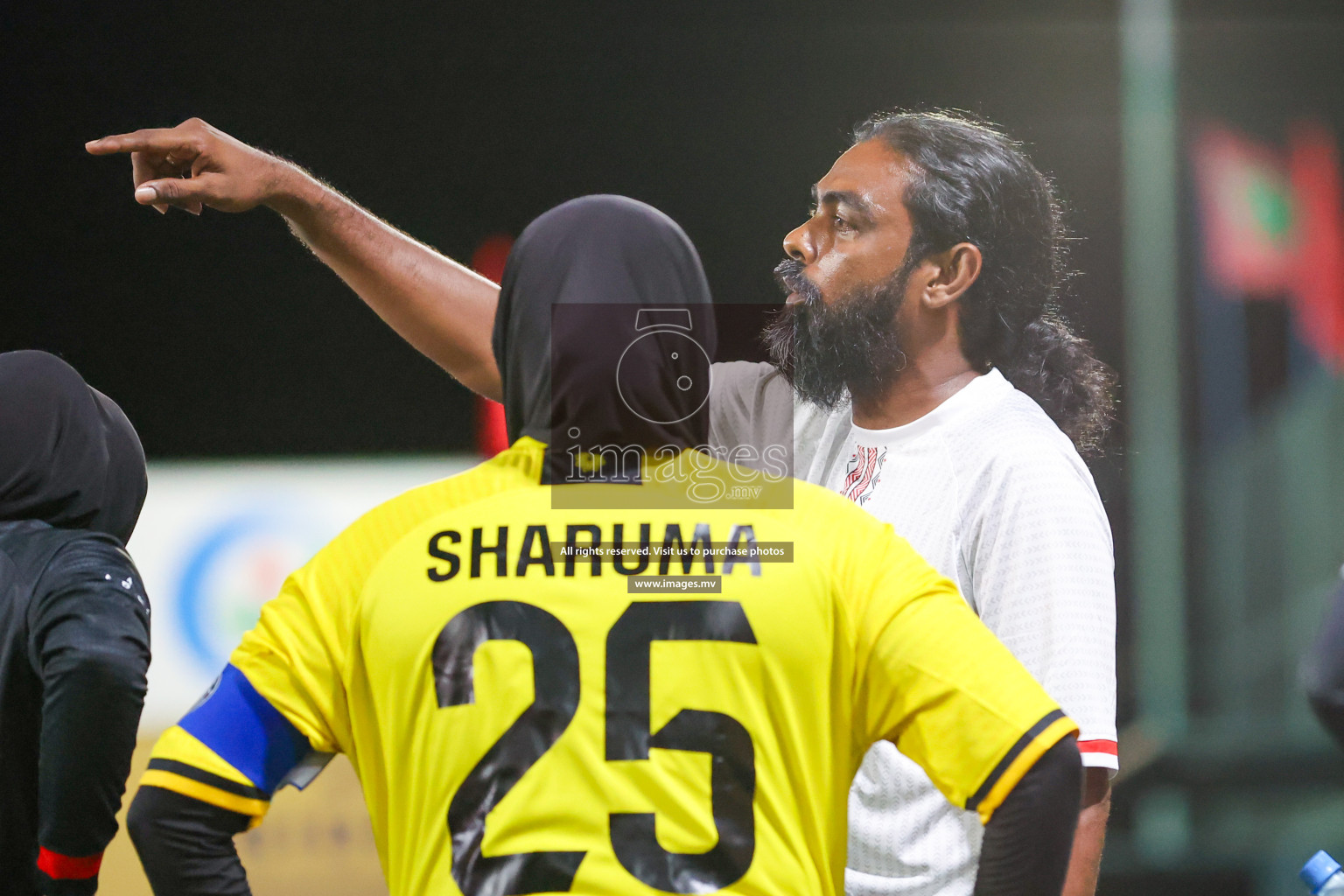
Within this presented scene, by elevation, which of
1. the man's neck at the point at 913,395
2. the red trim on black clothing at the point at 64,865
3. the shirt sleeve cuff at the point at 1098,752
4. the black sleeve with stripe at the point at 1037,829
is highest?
the man's neck at the point at 913,395

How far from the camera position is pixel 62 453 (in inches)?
65.6

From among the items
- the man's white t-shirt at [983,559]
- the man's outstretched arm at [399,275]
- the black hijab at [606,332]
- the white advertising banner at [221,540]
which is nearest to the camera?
the black hijab at [606,332]

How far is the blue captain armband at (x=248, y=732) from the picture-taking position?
2.87 feet

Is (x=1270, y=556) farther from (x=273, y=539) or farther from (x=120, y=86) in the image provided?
(x=120, y=86)

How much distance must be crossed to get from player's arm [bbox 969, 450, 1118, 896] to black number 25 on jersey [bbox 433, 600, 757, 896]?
2.11 feet

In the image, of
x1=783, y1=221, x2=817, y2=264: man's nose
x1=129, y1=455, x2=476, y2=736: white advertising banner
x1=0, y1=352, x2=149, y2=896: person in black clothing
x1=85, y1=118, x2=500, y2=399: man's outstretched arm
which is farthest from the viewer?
x1=129, y1=455, x2=476, y2=736: white advertising banner

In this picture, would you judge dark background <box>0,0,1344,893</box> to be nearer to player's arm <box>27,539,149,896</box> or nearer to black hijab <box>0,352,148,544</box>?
black hijab <box>0,352,148,544</box>

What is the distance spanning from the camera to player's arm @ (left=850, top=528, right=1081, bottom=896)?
84 centimetres

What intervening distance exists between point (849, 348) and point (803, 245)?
0.62 ft

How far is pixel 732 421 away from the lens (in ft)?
5.49

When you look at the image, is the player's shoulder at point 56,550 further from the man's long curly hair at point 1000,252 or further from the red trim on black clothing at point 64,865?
the man's long curly hair at point 1000,252

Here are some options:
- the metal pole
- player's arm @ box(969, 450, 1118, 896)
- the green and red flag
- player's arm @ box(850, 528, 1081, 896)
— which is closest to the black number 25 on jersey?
player's arm @ box(850, 528, 1081, 896)

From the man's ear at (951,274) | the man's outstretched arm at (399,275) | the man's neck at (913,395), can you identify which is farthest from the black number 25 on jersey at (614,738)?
the man's ear at (951,274)

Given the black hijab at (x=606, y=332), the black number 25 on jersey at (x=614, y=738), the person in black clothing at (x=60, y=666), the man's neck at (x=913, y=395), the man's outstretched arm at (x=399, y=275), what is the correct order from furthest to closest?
the man's neck at (x=913, y=395) < the man's outstretched arm at (x=399, y=275) < the person in black clothing at (x=60, y=666) < the black hijab at (x=606, y=332) < the black number 25 on jersey at (x=614, y=738)
